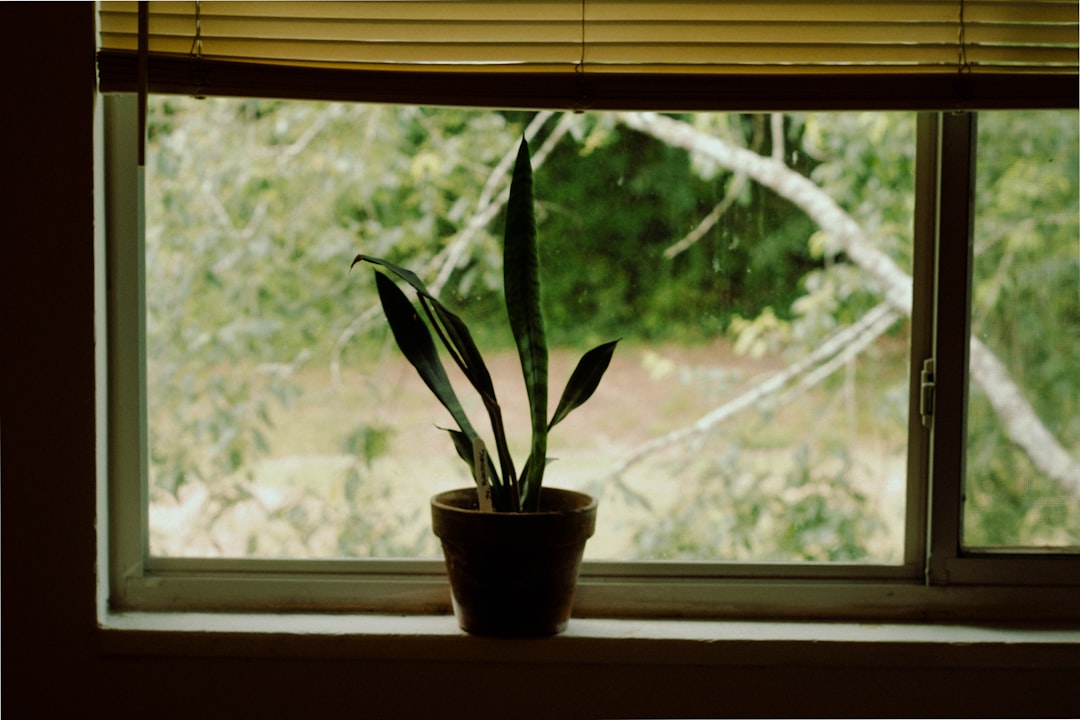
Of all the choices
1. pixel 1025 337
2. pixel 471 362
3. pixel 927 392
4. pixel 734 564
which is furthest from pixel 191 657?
pixel 1025 337

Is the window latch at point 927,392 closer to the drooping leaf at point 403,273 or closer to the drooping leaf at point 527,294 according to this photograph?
the drooping leaf at point 527,294

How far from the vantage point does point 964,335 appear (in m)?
1.62

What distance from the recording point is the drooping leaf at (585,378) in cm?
150

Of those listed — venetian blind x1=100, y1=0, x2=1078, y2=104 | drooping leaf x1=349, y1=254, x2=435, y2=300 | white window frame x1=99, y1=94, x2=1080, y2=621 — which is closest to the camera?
drooping leaf x1=349, y1=254, x2=435, y2=300

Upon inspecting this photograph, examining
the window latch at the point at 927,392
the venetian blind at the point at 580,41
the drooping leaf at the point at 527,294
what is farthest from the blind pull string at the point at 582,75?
the window latch at the point at 927,392

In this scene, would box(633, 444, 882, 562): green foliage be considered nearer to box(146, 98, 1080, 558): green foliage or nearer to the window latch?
box(146, 98, 1080, 558): green foliage

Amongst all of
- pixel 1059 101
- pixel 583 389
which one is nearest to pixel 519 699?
pixel 583 389

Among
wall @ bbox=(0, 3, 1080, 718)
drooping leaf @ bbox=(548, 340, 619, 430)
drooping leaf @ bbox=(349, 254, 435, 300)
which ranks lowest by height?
wall @ bbox=(0, 3, 1080, 718)

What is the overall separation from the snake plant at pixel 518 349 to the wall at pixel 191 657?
0.33 m

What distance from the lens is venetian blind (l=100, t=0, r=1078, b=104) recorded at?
152 cm

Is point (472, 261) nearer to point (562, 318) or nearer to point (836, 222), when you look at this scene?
point (562, 318)

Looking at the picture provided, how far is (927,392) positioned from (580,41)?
0.85 metres

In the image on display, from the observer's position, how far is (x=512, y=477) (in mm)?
1510

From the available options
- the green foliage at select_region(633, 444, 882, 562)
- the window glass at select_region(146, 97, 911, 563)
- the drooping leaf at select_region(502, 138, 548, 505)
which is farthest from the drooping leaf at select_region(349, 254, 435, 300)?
the green foliage at select_region(633, 444, 882, 562)
